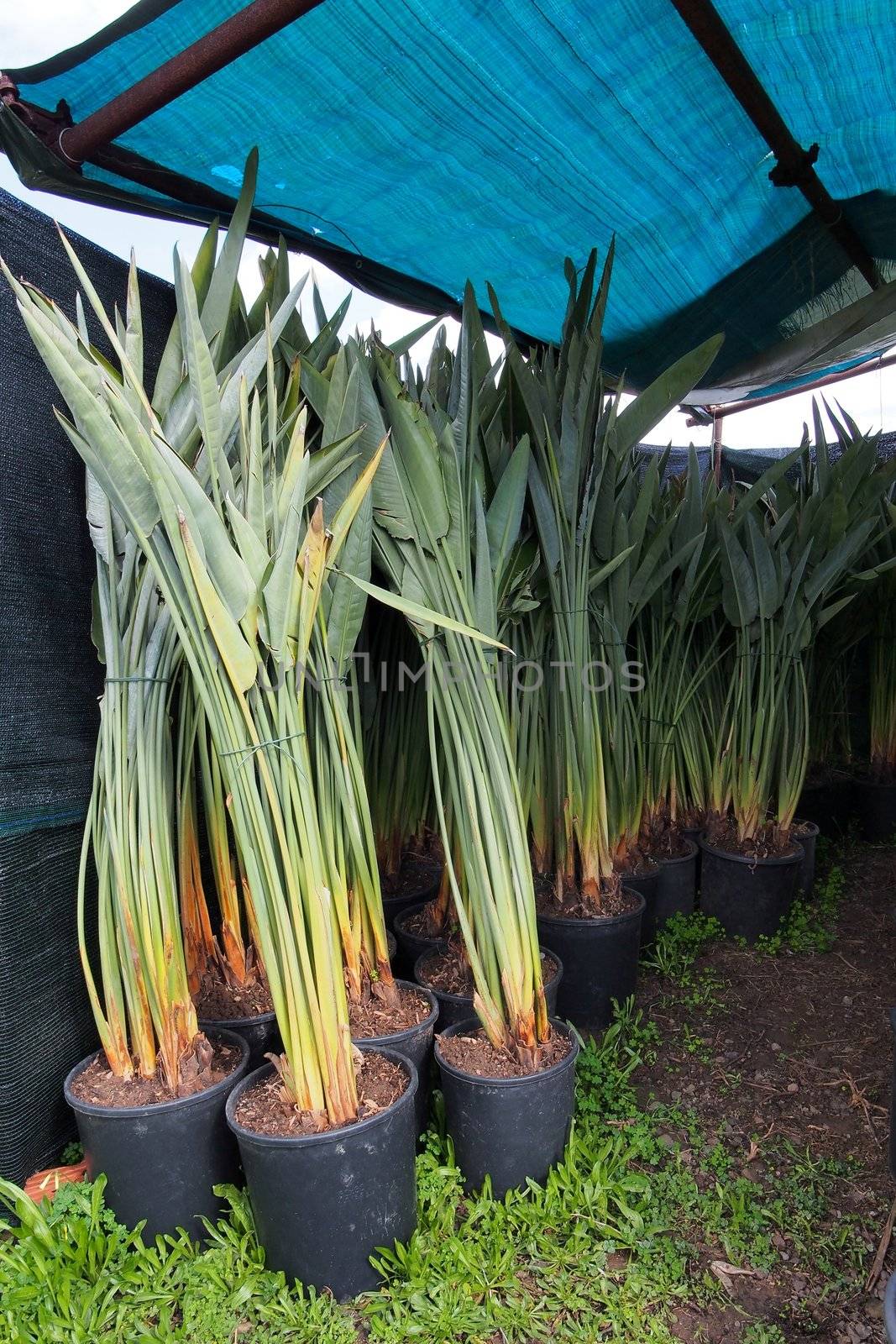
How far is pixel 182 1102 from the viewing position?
1.18 metres

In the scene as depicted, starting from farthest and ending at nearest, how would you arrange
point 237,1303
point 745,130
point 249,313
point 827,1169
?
point 745,130
point 249,313
point 827,1169
point 237,1303

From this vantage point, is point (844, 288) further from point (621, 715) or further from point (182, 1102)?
point (182, 1102)

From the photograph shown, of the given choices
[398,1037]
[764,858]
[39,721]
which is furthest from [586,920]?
[39,721]

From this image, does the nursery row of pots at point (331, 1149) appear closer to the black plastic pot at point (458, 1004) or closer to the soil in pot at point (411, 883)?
the black plastic pot at point (458, 1004)

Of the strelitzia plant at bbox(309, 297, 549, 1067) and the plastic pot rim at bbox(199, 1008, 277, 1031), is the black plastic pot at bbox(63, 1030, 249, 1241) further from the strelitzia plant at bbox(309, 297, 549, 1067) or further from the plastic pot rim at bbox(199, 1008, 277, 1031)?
the strelitzia plant at bbox(309, 297, 549, 1067)

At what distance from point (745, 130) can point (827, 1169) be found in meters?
2.36

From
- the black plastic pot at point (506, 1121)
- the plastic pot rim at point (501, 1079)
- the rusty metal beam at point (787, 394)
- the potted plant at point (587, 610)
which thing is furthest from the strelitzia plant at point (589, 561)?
the rusty metal beam at point (787, 394)

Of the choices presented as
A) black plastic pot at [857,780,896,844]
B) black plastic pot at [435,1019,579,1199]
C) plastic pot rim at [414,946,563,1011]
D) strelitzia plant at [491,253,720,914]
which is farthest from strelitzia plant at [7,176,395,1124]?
black plastic pot at [857,780,896,844]

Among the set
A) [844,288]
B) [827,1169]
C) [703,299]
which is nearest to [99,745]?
[827,1169]

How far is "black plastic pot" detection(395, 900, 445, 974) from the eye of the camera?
171 cm

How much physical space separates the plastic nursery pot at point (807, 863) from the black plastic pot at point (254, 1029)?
178 centimetres

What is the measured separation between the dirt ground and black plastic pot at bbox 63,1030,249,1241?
0.72 meters

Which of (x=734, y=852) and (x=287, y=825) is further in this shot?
(x=734, y=852)

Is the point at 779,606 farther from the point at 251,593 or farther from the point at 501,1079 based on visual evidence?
the point at 251,593
